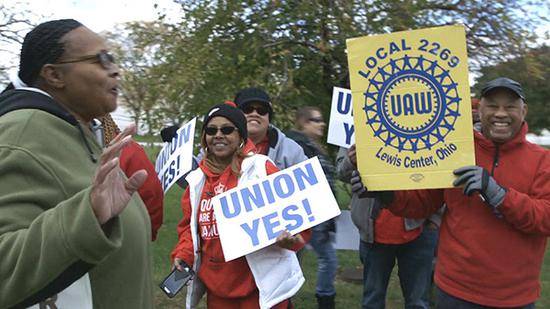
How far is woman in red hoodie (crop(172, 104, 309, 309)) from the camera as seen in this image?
9.54ft

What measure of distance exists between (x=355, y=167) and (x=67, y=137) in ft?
5.32

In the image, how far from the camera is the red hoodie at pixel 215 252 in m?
2.95

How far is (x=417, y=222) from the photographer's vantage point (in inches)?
146

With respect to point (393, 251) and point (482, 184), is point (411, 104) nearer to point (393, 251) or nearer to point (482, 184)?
point (482, 184)

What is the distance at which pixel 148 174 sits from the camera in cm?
302

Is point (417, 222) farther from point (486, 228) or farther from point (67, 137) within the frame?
point (67, 137)

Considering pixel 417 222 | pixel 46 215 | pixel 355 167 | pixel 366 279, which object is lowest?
pixel 366 279

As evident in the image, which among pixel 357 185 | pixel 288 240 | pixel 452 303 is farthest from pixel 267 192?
pixel 452 303

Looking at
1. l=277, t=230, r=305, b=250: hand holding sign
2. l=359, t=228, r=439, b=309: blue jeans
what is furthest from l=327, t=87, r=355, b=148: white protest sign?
l=277, t=230, r=305, b=250: hand holding sign

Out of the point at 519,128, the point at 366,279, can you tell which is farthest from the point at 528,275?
the point at 366,279

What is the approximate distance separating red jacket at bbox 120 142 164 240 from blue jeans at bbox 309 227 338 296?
180 cm

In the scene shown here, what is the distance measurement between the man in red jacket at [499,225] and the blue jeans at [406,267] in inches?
46.2

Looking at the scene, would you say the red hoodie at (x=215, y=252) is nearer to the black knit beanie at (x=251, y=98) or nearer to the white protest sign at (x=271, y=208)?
the white protest sign at (x=271, y=208)

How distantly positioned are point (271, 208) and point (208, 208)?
38 cm
